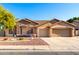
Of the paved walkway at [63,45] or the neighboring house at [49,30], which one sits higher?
the neighboring house at [49,30]

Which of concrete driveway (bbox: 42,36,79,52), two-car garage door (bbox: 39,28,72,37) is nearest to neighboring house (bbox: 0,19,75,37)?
two-car garage door (bbox: 39,28,72,37)

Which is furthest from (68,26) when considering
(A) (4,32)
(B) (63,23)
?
(A) (4,32)

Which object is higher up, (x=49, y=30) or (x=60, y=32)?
(x=49, y=30)

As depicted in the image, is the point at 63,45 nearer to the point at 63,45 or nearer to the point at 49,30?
the point at 63,45

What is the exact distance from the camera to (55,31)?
44.6m

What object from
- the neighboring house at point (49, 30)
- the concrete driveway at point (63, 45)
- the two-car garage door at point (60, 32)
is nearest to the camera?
the concrete driveway at point (63, 45)

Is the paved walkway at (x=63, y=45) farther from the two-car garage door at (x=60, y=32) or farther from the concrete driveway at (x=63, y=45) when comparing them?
the two-car garage door at (x=60, y=32)

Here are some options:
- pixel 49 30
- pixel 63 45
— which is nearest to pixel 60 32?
pixel 49 30

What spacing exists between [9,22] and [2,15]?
6.19ft

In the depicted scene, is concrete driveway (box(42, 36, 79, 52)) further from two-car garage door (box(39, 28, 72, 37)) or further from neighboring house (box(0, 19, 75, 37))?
two-car garage door (box(39, 28, 72, 37))

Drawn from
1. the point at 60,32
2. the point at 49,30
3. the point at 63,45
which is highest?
the point at 49,30

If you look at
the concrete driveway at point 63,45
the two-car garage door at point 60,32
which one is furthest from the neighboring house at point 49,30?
the concrete driveway at point 63,45

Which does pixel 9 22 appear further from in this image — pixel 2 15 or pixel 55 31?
pixel 55 31

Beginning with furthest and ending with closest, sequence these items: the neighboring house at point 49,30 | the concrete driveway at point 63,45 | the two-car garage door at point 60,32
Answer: the two-car garage door at point 60,32, the neighboring house at point 49,30, the concrete driveway at point 63,45
